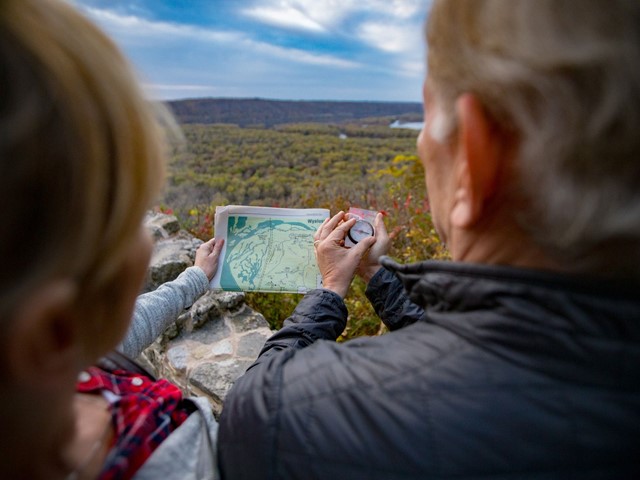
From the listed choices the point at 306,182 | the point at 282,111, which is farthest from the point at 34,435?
the point at 282,111

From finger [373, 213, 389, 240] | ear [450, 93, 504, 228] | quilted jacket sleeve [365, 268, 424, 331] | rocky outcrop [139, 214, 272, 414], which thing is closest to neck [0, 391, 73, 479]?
ear [450, 93, 504, 228]

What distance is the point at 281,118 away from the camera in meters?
28.1

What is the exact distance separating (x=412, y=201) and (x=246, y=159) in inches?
480

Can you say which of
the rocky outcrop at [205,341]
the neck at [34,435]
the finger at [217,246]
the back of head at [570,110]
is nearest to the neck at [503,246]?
the back of head at [570,110]

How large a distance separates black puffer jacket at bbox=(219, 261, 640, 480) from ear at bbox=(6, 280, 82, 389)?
35 cm

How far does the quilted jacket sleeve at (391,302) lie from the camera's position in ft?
5.07

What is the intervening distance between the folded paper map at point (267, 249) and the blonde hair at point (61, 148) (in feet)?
4.45

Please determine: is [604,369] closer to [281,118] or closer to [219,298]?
[219,298]

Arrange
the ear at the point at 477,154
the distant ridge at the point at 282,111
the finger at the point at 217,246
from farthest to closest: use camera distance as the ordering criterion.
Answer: the distant ridge at the point at 282,111 < the finger at the point at 217,246 < the ear at the point at 477,154

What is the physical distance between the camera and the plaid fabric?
75 centimetres

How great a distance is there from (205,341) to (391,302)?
1455 mm

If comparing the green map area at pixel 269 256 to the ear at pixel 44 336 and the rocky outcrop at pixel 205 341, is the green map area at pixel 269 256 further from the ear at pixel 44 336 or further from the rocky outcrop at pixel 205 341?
the ear at pixel 44 336

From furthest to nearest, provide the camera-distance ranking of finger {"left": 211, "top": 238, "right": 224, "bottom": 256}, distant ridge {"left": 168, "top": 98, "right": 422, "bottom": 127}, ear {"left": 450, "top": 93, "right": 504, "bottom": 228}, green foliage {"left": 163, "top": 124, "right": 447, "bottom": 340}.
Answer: distant ridge {"left": 168, "top": 98, "right": 422, "bottom": 127} < green foliage {"left": 163, "top": 124, "right": 447, "bottom": 340} < finger {"left": 211, "top": 238, "right": 224, "bottom": 256} < ear {"left": 450, "top": 93, "right": 504, "bottom": 228}

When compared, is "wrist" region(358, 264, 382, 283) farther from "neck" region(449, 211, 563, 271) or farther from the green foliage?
"neck" region(449, 211, 563, 271)
